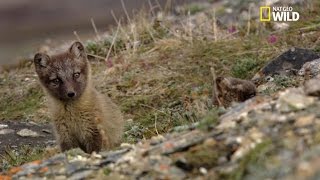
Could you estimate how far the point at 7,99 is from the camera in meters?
11.0

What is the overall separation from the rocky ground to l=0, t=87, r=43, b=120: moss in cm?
2

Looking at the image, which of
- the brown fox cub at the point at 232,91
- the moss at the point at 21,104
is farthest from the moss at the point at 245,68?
the moss at the point at 21,104

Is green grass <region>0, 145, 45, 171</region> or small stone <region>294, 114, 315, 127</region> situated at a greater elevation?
small stone <region>294, 114, 315, 127</region>

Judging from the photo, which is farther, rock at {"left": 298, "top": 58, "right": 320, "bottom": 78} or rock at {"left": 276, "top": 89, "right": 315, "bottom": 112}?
rock at {"left": 298, "top": 58, "right": 320, "bottom": 78}

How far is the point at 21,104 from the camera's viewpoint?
34.9 feet

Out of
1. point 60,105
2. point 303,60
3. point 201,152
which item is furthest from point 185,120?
point 201,152

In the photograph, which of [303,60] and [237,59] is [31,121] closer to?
[237,59]

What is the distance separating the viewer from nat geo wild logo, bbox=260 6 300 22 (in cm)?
1166

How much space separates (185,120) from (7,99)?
14.5 ft

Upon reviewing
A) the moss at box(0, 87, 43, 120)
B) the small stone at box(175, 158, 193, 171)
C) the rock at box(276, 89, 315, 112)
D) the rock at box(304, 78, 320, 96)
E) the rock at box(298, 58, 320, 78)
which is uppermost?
the rock at box(304, 78, 320, 96)

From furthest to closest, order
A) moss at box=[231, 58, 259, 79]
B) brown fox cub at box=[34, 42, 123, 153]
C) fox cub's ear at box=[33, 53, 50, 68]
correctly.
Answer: moss at box=[231, 58, 259, 79], fox cub's ear at box=[33, 53, 50, 68], brown fox cub at box=[34, 42, 123, 153]

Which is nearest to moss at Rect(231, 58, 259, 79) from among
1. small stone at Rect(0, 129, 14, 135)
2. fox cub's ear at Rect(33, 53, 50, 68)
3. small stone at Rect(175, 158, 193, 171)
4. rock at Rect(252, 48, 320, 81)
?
rock at Rect(252, 48, 320, 81)

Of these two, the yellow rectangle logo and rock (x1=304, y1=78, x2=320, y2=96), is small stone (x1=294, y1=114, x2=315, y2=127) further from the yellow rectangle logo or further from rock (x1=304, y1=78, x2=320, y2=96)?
the yellow rectangle logo

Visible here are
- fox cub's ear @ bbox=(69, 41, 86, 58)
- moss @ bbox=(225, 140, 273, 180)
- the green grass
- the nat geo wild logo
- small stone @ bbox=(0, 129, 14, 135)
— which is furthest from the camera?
the nat geo wild logo
